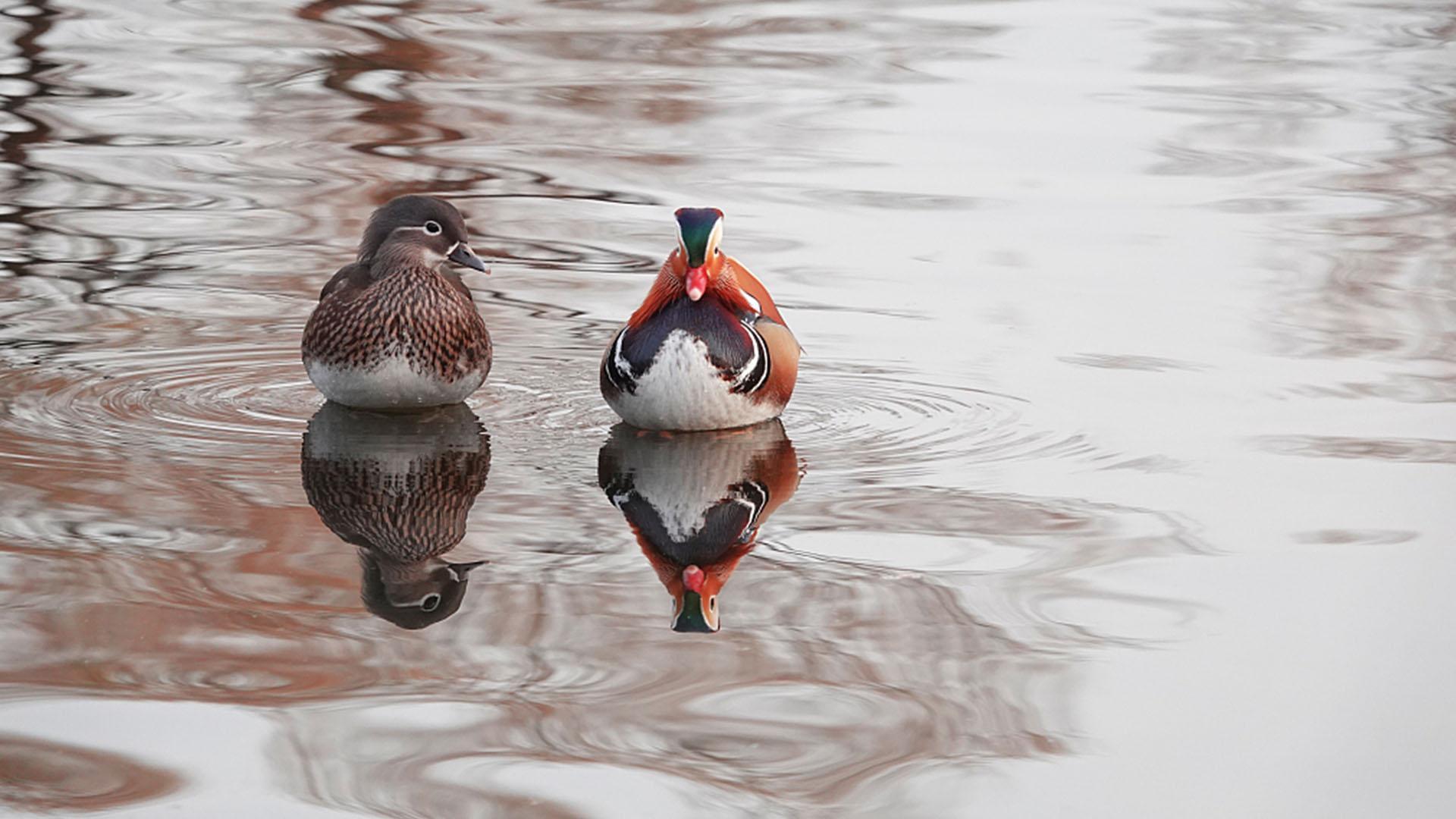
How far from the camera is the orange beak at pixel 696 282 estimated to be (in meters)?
6.88

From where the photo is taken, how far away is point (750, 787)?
4.29 metres

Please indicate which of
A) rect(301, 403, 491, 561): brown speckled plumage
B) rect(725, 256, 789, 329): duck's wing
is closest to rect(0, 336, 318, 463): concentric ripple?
rect(301, 403, 491, 561): brown speckled plumage

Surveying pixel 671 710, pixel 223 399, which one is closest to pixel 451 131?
pixel 223 399

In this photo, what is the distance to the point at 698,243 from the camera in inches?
273

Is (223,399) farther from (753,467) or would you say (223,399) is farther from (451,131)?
(451,131)

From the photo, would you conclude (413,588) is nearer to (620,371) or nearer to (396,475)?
(396,475)

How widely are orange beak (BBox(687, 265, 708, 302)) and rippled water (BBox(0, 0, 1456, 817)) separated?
488 mm

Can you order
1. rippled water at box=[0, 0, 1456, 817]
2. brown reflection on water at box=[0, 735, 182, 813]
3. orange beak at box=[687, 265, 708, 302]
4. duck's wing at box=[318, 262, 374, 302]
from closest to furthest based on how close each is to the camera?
brown reflection on water at box=[0, 735, 182, 813], rippled water at box=[0, 0, 1456, 817], orange beak at box=[687, 265, 708, 302], duck's wing at box=[318, 262, 374, 302]

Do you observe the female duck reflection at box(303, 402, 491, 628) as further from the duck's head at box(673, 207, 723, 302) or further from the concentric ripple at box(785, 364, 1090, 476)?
the concentric ripple at box(785, 364, 1090, 476)

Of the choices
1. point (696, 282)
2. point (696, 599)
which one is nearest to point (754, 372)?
point (696, 282)

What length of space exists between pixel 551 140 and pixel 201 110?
204cm

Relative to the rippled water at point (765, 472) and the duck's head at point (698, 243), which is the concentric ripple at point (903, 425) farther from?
the duck's head at point (698, 243)

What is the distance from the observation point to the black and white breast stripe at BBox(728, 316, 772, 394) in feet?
22.3

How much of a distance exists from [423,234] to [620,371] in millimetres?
958
